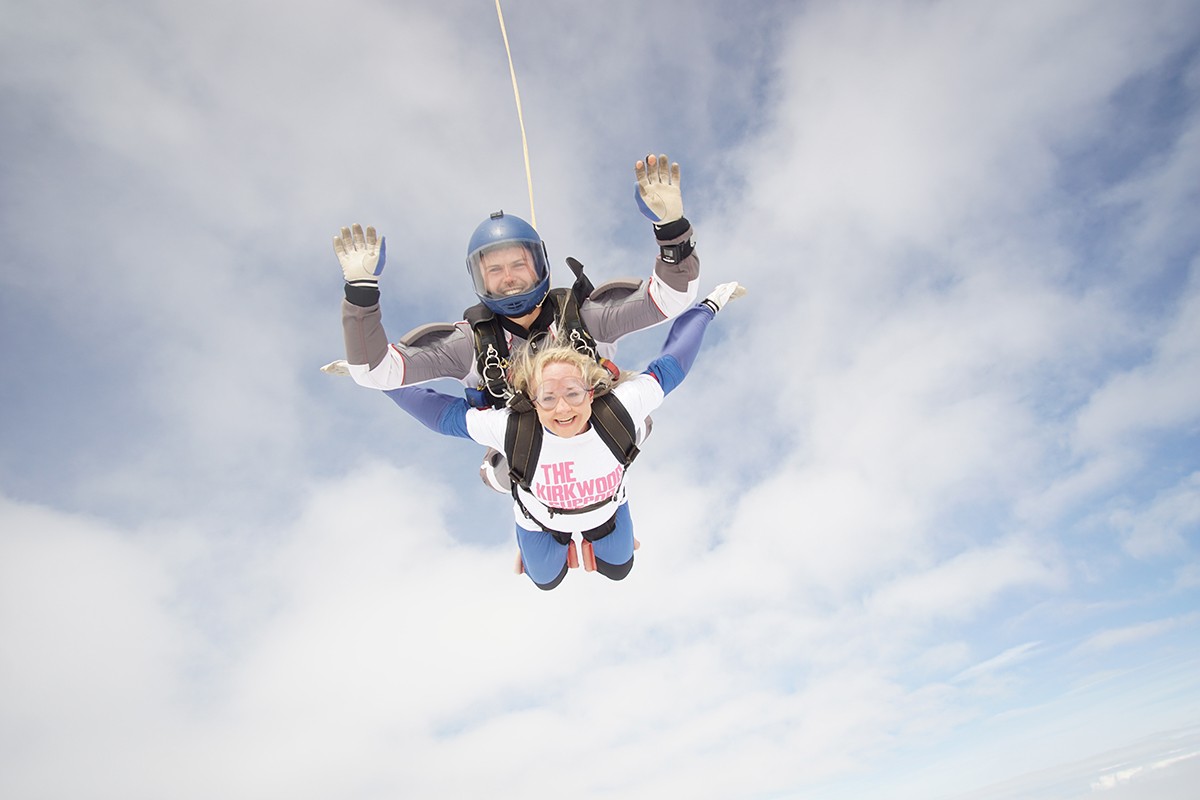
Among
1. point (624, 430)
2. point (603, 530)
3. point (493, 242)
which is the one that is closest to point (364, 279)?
point (493, 242)

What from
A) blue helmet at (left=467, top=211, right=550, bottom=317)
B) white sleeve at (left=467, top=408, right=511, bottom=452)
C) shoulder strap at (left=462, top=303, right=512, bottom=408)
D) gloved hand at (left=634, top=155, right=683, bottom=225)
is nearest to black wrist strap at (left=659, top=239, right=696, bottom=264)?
gloved hand at (left=634, top=155, right=683, bottom=225)

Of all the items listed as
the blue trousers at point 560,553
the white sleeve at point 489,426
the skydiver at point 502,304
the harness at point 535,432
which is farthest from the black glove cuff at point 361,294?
the blue trousers at point 560,553

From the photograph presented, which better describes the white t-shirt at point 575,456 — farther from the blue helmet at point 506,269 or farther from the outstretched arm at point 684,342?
the blue helmet at point 506,269

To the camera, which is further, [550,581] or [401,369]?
[550,581]

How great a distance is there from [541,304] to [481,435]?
983mm

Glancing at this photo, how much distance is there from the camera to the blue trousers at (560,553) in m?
4.68

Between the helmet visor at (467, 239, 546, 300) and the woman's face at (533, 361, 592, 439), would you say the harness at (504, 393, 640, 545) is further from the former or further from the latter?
the helmet visor at (467, 239, 546, 300)

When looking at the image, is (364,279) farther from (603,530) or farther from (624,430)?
(603,530)

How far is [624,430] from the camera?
150 inches

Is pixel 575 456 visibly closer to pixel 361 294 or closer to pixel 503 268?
pixel 503 268

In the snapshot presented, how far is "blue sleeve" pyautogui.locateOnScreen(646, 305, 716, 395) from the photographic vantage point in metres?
4.19

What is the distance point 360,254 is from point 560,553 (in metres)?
2.45

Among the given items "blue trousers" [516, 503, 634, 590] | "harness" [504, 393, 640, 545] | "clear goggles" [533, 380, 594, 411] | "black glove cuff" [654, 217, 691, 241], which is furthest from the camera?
"blue trousers" [516, 503, 634, 590]

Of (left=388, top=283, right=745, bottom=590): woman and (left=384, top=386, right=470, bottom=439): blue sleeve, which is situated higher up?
(left=384, top=386, right=470, bottom=439): blue sleeve
